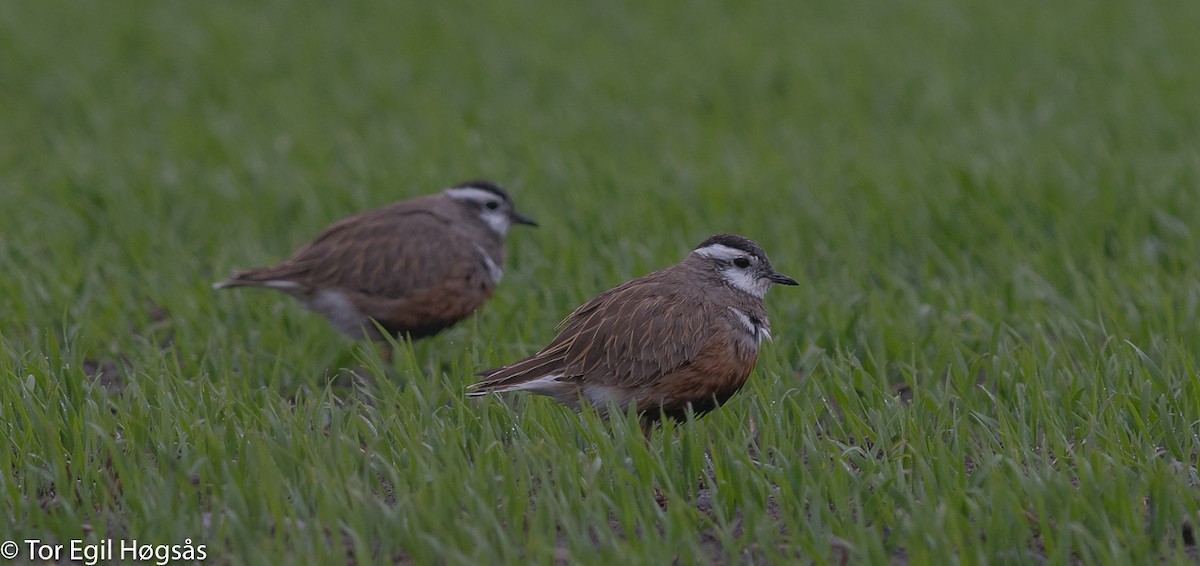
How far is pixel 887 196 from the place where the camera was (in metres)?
8.60

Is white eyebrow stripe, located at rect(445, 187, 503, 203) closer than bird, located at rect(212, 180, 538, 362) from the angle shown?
No

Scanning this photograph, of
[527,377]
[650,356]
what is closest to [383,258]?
[527,377]

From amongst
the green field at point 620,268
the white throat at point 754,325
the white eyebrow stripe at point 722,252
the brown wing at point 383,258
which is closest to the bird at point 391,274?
the brown wing at point 383,258

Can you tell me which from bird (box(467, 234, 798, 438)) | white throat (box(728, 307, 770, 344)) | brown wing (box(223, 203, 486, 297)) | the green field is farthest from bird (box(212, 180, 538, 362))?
white throat (box(728, 307, 770, 344))

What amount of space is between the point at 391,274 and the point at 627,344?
1.81m

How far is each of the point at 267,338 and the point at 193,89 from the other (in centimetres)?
630

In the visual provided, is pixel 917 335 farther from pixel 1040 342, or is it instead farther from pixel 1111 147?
pixel 1111 147

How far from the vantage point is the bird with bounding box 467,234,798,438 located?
Answer: 5.03 metres

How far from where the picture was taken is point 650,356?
16.5 ft

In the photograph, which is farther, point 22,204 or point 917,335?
point 22,204

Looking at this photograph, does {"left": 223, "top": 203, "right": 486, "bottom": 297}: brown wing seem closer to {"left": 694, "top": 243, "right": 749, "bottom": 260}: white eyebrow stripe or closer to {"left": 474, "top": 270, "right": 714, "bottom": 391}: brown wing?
{"left": 474, "top": 270, "right": 714, "bottom": 391}: brown wing

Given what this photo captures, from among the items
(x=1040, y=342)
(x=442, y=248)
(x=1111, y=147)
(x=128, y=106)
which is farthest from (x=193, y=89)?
(x=1040, y=342)

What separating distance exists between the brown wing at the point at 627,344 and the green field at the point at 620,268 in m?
0.18

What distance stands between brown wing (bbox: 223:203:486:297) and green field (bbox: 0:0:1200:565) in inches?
13.8
